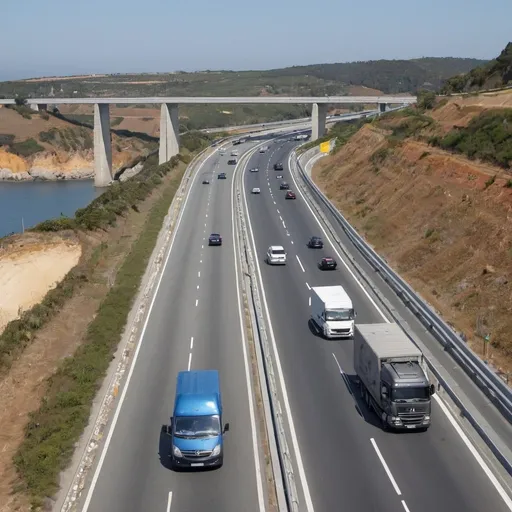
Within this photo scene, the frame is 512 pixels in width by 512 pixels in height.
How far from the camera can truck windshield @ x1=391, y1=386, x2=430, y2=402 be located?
879 inches

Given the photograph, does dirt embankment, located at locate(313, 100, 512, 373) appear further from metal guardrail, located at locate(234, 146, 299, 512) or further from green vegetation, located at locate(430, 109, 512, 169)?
metal guardrail, located at locate(234, 146, 299, 512)

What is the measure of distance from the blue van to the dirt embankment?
524 inches

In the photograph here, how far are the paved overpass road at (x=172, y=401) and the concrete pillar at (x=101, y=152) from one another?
87.8 meters

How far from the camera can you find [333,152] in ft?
→ 321

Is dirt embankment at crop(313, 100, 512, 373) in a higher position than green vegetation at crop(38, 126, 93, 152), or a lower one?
higher

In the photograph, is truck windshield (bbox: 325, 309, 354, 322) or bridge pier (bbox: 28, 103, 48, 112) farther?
bridge pier (bbox: 28, 103, 48, 112)

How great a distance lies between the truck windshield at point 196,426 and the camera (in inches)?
824

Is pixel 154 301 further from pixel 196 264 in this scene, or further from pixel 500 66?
pixel 500 66

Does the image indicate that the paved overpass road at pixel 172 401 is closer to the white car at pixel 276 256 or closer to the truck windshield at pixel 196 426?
the truck windshield at pixel 196 426

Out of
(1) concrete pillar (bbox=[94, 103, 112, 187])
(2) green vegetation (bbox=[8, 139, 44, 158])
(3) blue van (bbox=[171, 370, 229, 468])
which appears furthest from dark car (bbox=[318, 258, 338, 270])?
(2) green vegetation (bbox=[8, 139, 44, 158])

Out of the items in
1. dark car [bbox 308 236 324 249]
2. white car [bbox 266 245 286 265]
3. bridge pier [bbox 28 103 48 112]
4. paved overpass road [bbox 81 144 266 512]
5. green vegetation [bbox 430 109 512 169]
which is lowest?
bridge pier [bbox 28 103 48 112]

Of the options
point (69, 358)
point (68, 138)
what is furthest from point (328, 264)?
point (68, 138)

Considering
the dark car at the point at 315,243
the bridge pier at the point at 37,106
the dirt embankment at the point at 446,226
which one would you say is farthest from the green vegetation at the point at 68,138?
the dark car at the point at 315,243

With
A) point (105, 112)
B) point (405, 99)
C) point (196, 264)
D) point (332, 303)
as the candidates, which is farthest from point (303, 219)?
point (105, 112)
